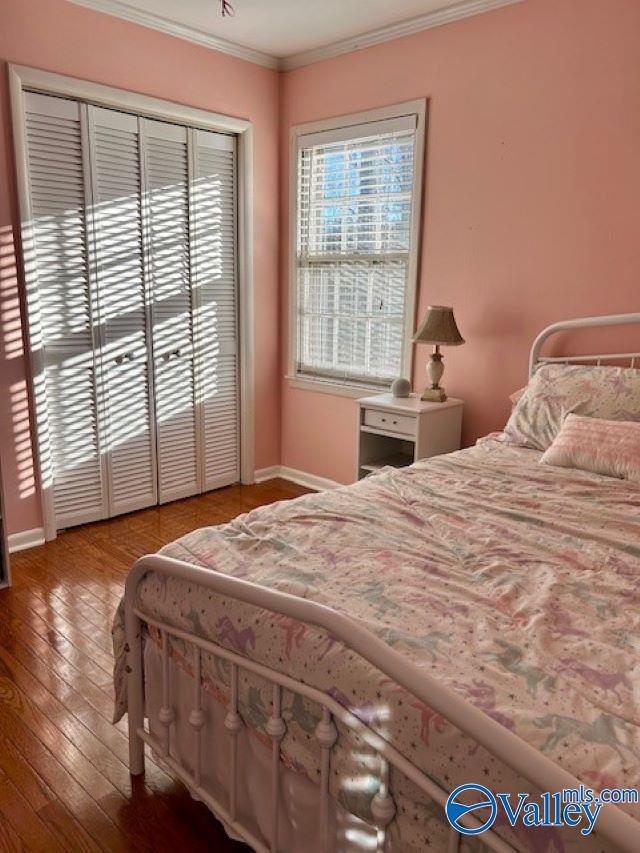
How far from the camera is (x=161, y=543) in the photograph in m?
3.36

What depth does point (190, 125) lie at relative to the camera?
364cm

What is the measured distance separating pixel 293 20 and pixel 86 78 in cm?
111

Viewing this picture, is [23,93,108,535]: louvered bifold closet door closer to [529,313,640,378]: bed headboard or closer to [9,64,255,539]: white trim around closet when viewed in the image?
[9,64,255,539]: white trim around closet

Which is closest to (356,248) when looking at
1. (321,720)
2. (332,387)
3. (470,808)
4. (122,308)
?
(332,387)

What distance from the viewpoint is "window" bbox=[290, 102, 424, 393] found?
11.5 ft

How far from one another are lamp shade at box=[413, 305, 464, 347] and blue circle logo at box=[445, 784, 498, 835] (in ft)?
7.83

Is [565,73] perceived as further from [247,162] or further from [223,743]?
→ [223,743]

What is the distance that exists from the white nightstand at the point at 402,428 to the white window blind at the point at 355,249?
0.42 meters

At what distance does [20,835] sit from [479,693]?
127 centimetres

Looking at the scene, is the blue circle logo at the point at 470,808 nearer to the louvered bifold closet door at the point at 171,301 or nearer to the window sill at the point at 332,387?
the window sill at the point at 332,387

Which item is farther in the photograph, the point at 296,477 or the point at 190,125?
the point at 296,477

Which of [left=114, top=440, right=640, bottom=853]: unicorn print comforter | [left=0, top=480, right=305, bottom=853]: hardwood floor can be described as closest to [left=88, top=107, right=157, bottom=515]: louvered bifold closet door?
[left=0, top=480, right=305, bottom=853]: hardwood floor

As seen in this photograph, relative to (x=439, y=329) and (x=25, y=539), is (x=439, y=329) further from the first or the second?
(x=25, y=539)

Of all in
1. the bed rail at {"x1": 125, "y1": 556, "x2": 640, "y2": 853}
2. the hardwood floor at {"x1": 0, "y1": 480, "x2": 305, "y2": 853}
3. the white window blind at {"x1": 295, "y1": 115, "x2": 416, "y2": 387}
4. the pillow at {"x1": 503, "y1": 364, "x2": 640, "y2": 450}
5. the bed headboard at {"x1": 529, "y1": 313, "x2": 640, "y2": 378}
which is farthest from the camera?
the white window blind at {"x1": 295, "y1": 115, "x2": 416, "y2": 387}
